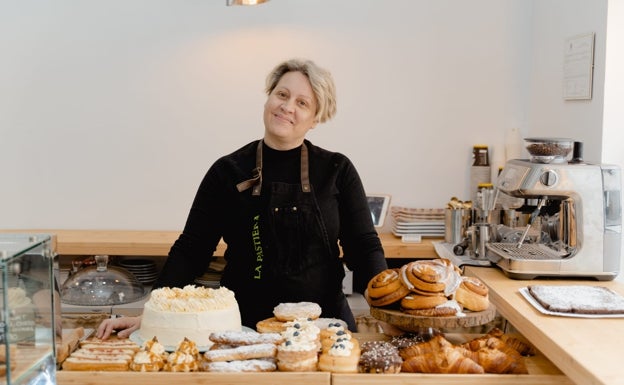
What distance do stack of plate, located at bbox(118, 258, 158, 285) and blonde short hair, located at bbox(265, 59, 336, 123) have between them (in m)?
1.62

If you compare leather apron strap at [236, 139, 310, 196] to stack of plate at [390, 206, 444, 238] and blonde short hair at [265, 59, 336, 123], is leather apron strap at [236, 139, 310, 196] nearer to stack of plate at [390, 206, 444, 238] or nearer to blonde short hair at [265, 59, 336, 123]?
blonde short hair at [265, 59, 336, 123]

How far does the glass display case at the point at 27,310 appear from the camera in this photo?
1.47m

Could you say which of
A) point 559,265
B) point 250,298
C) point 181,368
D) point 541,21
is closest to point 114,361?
point 181,368

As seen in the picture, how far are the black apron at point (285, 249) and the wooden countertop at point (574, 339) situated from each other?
24.2 inches

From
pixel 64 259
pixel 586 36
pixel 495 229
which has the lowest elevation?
pixel 64 259

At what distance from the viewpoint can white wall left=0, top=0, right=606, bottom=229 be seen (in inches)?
169

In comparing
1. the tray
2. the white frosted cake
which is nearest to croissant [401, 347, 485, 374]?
the tray

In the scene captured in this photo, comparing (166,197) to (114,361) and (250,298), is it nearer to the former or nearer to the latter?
(250,298)

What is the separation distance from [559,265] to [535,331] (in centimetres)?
81

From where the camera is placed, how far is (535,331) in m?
2.17

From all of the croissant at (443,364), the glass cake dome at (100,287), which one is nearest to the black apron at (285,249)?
the glass cake dome at (100,287)

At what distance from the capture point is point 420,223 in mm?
4125

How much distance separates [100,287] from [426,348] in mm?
1729

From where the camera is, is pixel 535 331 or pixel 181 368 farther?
pixel 535 331
